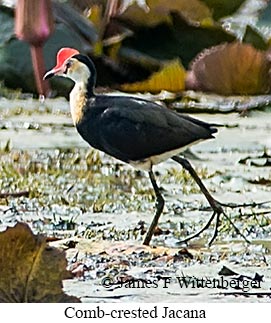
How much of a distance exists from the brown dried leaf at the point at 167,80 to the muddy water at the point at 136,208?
60 mm

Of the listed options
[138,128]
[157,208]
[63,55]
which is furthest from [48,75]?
[157,208]

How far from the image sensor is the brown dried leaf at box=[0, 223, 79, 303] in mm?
1693

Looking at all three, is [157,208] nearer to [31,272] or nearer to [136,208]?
[136,208]

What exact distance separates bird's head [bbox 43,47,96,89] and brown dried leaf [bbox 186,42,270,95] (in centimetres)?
15

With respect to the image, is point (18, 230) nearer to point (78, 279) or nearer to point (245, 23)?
point (78, 279)

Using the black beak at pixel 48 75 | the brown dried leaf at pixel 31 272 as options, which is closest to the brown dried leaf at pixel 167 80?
the black beak at pixel 48 75

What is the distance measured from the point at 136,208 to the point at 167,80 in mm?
202

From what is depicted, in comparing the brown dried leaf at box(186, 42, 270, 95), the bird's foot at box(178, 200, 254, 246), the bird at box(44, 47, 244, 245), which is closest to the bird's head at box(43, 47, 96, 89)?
the bird at box(44, 47, 244, 245)

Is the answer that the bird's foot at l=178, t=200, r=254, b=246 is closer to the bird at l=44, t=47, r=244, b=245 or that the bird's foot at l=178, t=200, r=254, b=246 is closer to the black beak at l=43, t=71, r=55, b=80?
the bird at l=44, t=47, r=244, b=245

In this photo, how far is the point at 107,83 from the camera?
5.58 ft

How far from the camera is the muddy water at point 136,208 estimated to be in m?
1.70

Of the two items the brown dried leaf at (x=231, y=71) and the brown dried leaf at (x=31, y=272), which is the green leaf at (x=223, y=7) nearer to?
the brown dried leaf at (x=231, y=71)

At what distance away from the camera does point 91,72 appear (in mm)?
1693
